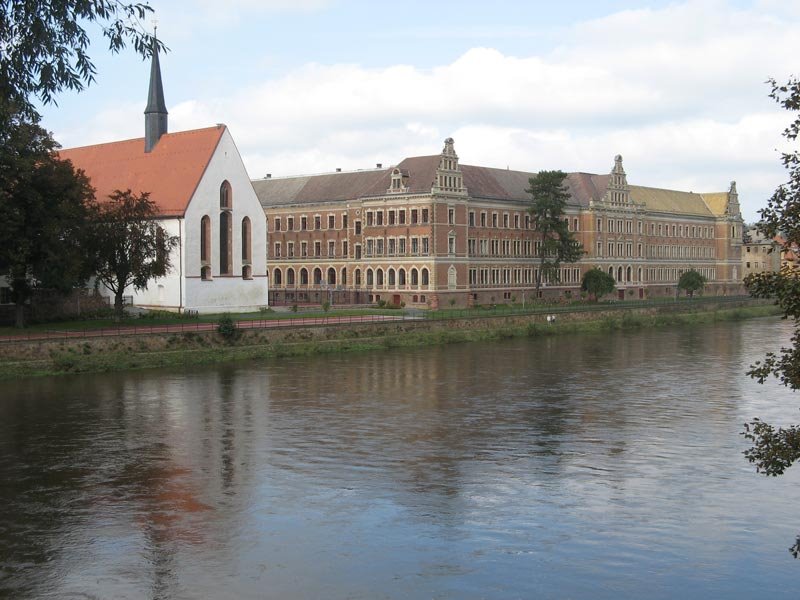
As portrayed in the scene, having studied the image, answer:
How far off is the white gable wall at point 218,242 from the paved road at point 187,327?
7748mm

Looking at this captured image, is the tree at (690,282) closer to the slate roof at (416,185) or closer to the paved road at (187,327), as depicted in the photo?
the slate roof at (416,185)

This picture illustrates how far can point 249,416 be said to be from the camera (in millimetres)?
35031

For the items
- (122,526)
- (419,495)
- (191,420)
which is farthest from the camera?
(191,420)

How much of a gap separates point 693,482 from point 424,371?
2537 centimetres

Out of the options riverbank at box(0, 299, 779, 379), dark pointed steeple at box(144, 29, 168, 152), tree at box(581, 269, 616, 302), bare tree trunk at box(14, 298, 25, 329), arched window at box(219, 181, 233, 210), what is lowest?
riverbank at box(0, 299, 779, 379)

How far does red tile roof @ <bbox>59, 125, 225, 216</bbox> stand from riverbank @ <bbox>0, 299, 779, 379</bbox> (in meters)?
15.1

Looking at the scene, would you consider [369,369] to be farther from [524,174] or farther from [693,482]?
[524,174]

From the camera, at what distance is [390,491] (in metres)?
24.1

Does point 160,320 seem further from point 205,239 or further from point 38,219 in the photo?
point 38,219

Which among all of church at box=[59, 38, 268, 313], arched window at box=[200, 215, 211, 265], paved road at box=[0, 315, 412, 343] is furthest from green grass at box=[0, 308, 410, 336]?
arched window at box=[200, 215, 211, 265]

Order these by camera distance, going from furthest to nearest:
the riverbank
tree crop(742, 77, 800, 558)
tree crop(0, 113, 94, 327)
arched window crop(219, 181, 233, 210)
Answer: arched window crop(219, 181, 233, 210), tree crop(0, 113, 94, 327), the riverbank, tree crop(742, 77, 800, 558)

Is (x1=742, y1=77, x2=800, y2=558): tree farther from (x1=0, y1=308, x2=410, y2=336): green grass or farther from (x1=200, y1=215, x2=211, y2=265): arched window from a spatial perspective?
(x1=200, y1=215, x2=211, y2=265): arched window

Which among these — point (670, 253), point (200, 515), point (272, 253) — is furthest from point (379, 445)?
point (670, 253)

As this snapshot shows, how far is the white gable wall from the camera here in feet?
214
